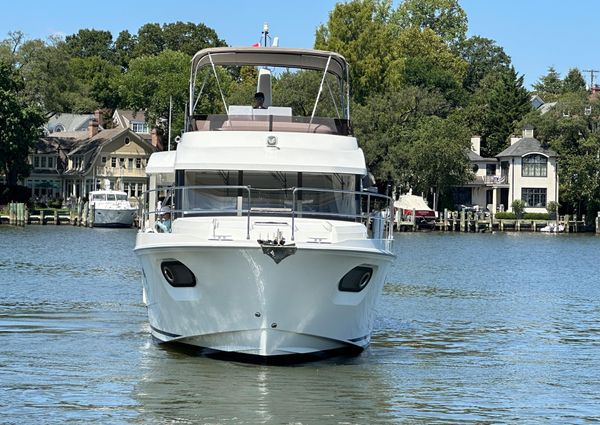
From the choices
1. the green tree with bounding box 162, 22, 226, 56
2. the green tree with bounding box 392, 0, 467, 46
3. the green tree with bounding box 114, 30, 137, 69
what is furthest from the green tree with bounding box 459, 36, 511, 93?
the green tree with bounding box 114, 30, 137, 69

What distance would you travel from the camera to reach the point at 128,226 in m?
98.1

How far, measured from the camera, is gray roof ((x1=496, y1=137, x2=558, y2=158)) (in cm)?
11581

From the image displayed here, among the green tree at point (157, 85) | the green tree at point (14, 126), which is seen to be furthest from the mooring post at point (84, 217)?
the green tree at point (157, 85)

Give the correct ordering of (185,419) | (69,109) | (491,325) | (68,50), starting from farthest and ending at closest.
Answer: (68,50)
(69,109)
(491,325)
(185,419)

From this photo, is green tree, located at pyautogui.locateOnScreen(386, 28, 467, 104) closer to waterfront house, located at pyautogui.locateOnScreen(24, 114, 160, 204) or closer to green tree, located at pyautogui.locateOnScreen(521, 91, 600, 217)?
green tree, located at pyautogui.locateOnScreen(521, 91, 600, 217)

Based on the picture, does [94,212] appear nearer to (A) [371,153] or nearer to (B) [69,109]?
(A) [371,153]

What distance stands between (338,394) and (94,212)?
78.4 m

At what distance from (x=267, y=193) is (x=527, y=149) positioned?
316ft

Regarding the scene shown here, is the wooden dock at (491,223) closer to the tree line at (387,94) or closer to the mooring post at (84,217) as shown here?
the tree line at (387,94)

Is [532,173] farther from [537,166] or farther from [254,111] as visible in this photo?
[254,111]

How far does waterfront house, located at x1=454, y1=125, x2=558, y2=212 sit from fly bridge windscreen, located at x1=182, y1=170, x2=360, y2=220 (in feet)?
303

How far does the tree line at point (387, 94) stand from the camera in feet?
340

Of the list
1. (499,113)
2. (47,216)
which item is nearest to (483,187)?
(499,113)

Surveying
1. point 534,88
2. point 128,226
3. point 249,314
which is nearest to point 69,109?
point 128,226
